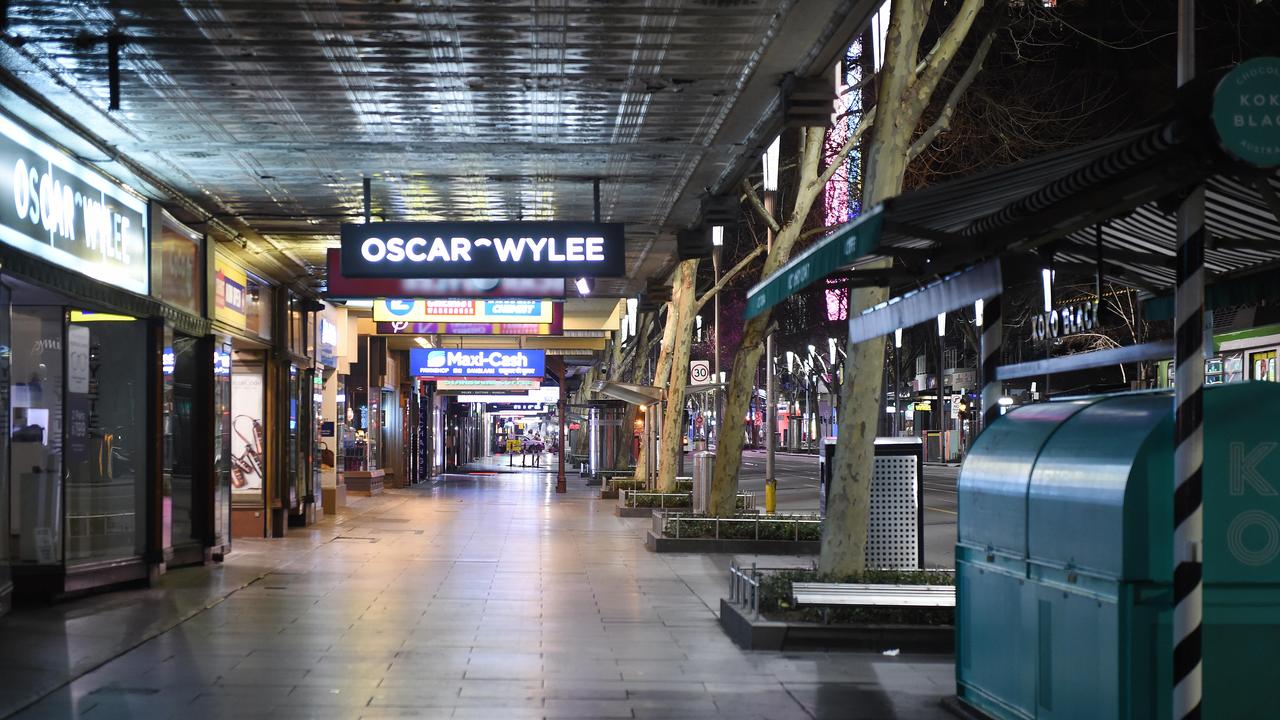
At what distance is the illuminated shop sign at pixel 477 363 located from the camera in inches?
1454

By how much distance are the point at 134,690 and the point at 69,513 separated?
251 inches

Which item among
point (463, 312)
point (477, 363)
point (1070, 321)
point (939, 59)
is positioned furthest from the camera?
point (477, 363)

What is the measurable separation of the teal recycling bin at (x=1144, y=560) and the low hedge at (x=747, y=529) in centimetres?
1277

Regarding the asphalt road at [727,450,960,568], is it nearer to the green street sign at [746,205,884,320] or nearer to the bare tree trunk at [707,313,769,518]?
the bare tree trunk at [707,313,769,518]

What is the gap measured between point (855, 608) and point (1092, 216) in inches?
193

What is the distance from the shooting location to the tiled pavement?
28.7 feet

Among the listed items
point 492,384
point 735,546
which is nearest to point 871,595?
point 735,546

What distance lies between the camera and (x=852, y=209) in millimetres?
27281

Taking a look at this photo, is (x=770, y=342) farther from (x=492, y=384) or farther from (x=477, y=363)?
(x=492, y=384)

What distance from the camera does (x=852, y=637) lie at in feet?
35.9

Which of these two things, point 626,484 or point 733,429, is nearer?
point 733,429

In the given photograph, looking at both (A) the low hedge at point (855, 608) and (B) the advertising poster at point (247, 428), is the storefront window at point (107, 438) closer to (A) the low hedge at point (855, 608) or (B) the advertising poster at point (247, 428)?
(B) the advertising poster at point (247, 428)

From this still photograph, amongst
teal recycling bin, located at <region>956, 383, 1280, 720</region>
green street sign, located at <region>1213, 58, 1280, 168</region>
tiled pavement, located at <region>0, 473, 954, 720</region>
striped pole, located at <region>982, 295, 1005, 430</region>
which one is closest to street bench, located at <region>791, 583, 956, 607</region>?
tiled pavement, located at <region>0, 473, 954, 720</region>

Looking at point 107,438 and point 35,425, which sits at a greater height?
point 35,425
